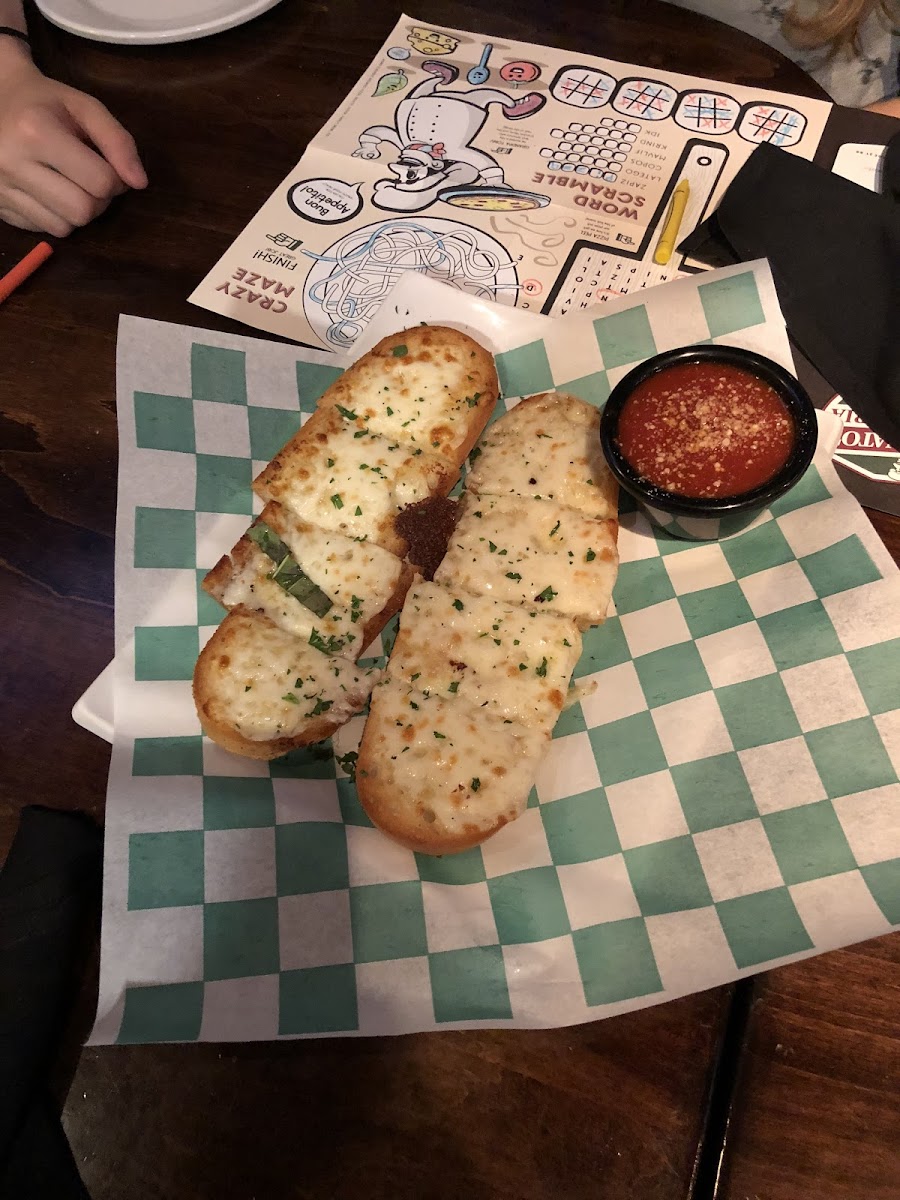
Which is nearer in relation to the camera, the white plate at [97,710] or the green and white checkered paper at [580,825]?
the green and white checkered paper at [580,825]

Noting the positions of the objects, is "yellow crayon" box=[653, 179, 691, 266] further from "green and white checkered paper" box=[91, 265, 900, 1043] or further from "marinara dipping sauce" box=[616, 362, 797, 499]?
"marinara dipping sauce" box=[616, 362, 797, 499]

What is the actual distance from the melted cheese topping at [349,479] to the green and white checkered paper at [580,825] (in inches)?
12.2

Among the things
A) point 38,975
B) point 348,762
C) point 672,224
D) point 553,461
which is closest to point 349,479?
point 553,461

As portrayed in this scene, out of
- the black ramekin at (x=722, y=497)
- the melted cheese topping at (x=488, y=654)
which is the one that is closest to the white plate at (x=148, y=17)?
the black ramekin at (x=722, y=497)

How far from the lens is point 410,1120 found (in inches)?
68.9

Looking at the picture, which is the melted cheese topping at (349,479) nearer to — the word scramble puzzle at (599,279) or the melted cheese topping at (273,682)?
the melted cheese topping at (273,682)

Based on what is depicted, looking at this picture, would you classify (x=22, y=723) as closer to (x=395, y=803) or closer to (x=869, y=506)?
(x=395, y=803)

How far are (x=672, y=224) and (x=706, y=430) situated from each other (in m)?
1.35

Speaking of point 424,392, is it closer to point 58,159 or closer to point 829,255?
point 829,255

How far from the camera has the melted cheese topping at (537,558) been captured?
2.32 metres

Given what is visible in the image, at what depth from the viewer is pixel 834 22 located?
12.3ft

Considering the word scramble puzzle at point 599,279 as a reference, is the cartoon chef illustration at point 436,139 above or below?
above

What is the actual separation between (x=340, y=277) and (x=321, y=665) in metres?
1.70

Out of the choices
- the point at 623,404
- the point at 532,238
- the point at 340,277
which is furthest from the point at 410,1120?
the point at 532,238
